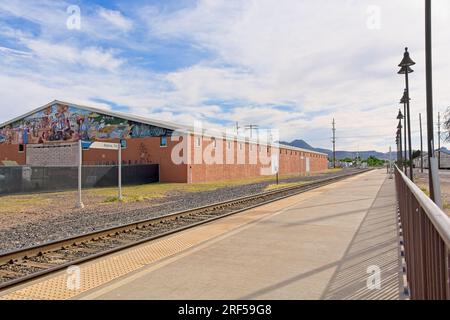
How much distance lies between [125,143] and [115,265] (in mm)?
34241

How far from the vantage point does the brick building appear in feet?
117

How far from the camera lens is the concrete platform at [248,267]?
4527 mm

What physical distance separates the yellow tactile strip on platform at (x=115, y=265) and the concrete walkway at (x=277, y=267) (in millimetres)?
221

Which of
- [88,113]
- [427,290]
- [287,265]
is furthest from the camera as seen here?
[88,113]

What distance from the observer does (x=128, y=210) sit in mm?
14359

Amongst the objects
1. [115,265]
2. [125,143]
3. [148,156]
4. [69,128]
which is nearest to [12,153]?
[69,128]

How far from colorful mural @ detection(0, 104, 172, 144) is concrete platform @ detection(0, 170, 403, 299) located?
2918cm

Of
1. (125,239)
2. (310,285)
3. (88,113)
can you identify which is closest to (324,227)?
(310,285)

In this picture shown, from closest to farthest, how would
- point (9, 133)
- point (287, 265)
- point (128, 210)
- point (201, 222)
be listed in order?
1. point (287, 265)
2. point (201, 222)
3. point (128, 210)
4. point (9, 133)

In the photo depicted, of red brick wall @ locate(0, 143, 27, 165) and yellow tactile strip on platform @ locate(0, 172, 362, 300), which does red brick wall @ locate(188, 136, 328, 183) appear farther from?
yellow tactile strip on platform @ locate(0, 172, 362, 300)

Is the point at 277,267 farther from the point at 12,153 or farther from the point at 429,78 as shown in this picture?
the point at 12,153

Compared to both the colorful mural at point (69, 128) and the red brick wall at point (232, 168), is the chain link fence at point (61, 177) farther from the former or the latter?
the colorful mural at point (69, 128)

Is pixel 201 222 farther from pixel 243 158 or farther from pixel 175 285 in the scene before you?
pixel 243 158
